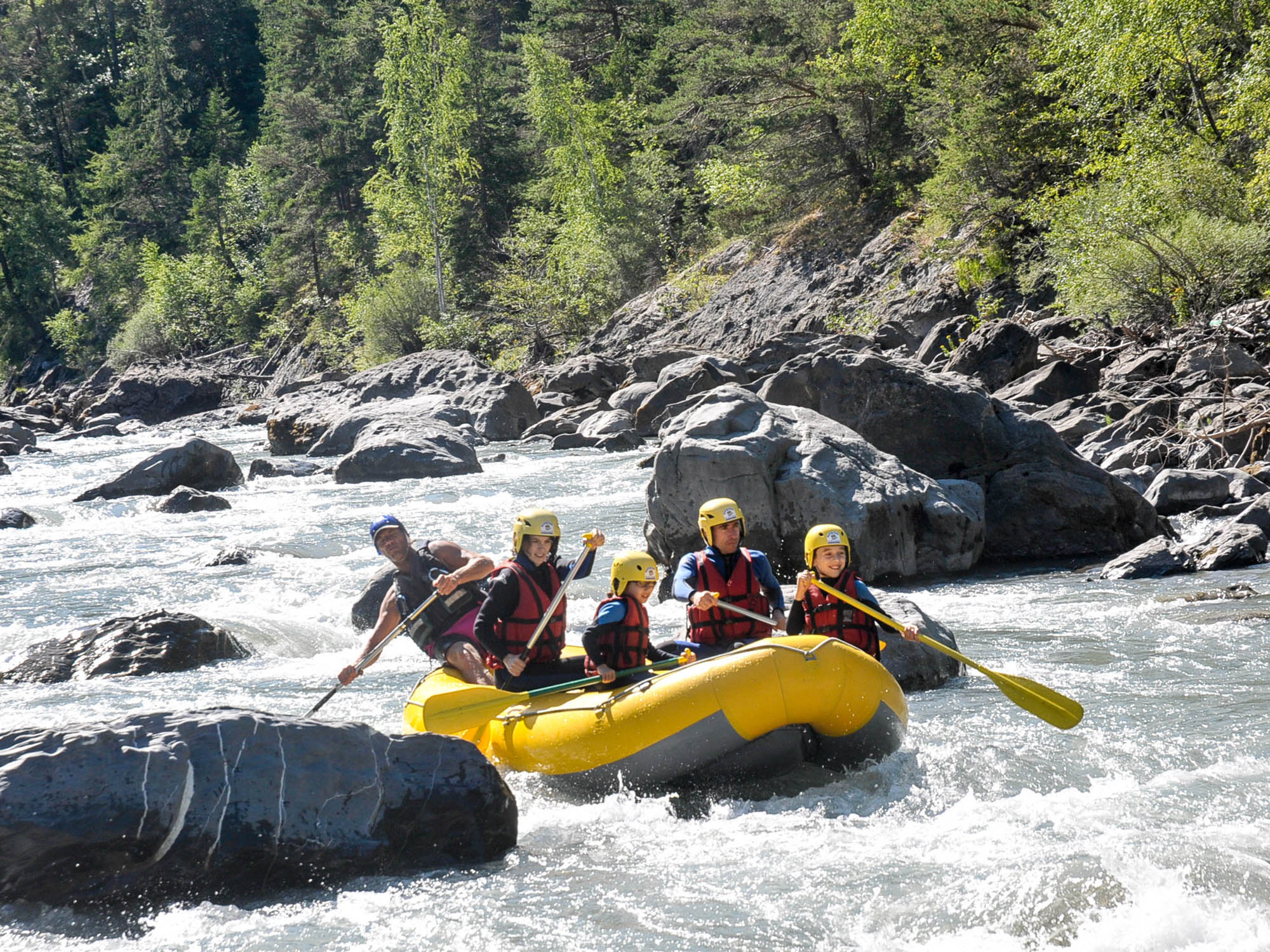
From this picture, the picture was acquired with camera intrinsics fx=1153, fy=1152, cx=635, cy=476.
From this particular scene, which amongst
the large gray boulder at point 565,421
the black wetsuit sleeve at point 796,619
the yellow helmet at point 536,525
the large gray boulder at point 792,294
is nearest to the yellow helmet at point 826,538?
the black wetsuit sleeve at point 796,619

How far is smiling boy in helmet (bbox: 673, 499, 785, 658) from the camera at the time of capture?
6031mm

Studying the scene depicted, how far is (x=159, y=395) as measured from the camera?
115 feet

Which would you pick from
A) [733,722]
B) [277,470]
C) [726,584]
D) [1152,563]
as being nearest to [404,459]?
[277,470]

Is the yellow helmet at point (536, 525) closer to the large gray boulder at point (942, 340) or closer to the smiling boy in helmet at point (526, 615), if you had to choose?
the smiling boy in helmet at point (526, 615)

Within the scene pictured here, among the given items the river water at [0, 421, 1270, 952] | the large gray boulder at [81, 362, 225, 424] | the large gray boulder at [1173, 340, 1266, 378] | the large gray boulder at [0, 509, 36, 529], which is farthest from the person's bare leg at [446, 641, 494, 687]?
the large gray boulder at [81, 362, 225, 424]

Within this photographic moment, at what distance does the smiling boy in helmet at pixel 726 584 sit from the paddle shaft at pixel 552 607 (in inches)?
20.1

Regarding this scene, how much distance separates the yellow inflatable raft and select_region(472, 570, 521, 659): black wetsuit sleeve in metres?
0.72

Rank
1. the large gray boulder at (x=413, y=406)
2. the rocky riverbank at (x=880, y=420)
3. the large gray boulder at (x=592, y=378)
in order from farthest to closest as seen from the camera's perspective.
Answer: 1. the large gray boulder at (x=592, y=378)
2. the large gray boulder at (x=413, y=406)
3. the rocky riverbank at (x=880, y=420)

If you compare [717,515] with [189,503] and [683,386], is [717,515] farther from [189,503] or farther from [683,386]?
[683,386]

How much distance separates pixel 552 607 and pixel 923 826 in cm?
211

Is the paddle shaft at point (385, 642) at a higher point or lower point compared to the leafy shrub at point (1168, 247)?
lower

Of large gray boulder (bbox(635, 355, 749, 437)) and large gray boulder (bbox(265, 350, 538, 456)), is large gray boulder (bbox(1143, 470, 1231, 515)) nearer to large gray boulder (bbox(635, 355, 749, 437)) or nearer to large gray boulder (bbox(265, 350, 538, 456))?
large gray boulder (bbox(635, 355, 749, 437))

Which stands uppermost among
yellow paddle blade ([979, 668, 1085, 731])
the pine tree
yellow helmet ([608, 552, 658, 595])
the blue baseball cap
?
the pine tree

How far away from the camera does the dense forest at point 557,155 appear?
17.0 meters
